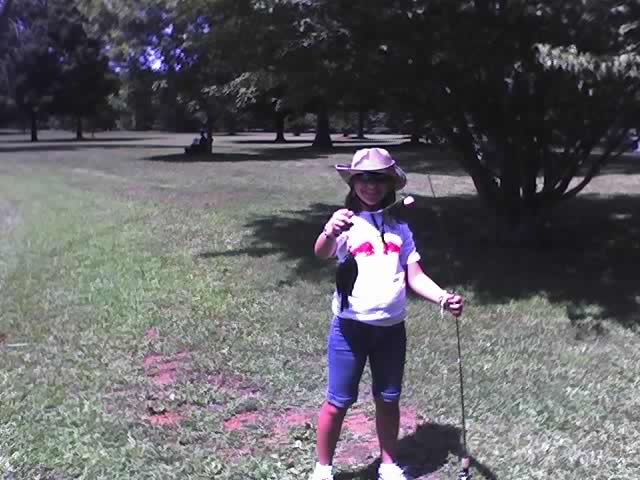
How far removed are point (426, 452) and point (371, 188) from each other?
1.43 meters

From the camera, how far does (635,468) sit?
4.07 m

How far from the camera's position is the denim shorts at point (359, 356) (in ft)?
12.0

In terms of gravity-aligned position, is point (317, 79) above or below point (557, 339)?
above

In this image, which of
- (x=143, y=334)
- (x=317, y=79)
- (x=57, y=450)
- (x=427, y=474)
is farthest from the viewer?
(x=317, y=79)

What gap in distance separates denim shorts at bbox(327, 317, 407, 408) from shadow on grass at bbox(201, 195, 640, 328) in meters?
3.25

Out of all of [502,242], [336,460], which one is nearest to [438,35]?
[502,242]

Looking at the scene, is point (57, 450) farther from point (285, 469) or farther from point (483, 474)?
point (483, 474)

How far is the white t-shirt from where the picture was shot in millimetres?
3572

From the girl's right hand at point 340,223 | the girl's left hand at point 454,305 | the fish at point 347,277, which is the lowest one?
the girl's left hand at point 454,305

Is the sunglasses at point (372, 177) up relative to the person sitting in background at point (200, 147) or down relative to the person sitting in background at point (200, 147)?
up

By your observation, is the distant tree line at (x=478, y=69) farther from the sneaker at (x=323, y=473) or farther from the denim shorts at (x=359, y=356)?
the sneaker at (x=323, y=473)

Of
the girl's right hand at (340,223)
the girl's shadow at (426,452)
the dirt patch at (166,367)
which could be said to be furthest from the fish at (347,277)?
the dirt patch at (166,367)

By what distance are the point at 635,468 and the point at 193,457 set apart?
210 cm

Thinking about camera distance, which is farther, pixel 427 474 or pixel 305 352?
pixel 305 352
